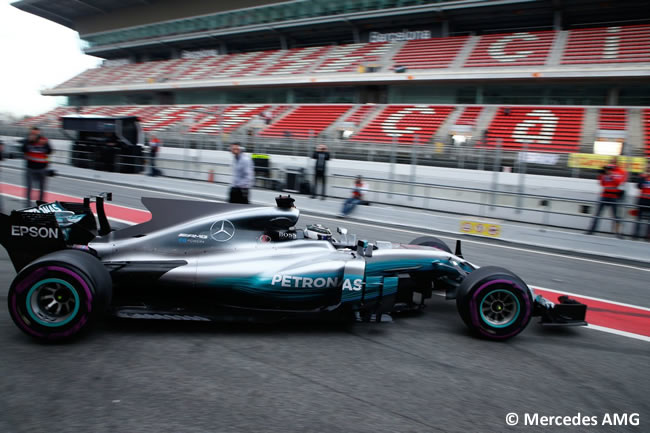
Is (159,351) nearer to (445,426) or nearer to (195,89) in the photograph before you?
(445,426)

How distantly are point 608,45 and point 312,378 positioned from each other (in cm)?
2491

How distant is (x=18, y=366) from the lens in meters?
3.09

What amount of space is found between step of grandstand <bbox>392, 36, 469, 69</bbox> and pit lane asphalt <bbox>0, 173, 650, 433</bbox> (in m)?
23.3

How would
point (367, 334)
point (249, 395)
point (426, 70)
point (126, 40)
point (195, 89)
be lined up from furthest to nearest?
point (126, 40) < point (195, 89) < point (426, 70) < point (367, 334) < point (249, 395)

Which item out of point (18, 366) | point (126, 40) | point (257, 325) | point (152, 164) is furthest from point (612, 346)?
point (126, 40)

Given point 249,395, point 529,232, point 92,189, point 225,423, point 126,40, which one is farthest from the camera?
point 126,40

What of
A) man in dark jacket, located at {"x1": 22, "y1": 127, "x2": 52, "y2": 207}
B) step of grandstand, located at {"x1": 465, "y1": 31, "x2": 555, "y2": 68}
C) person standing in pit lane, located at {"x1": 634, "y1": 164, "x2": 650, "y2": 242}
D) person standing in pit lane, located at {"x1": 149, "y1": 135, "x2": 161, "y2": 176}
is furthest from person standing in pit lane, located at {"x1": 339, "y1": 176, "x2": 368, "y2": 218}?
step of grandstand, located at {"x1": 465, "y1": 31, "x2": 555, "y2": 68}

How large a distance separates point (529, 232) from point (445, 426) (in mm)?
7434

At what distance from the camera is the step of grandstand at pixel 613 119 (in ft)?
59.6

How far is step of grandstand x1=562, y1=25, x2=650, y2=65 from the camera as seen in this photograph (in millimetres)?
20188

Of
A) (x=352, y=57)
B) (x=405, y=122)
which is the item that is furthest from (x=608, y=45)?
(x=352, y=57)

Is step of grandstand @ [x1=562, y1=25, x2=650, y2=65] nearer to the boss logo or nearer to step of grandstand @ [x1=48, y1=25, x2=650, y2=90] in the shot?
step of grandstand @ [x1=48, y1=25, x2=650, y2=90]

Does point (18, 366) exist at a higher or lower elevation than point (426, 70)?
lower

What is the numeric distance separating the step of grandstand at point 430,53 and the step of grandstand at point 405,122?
292 cm
